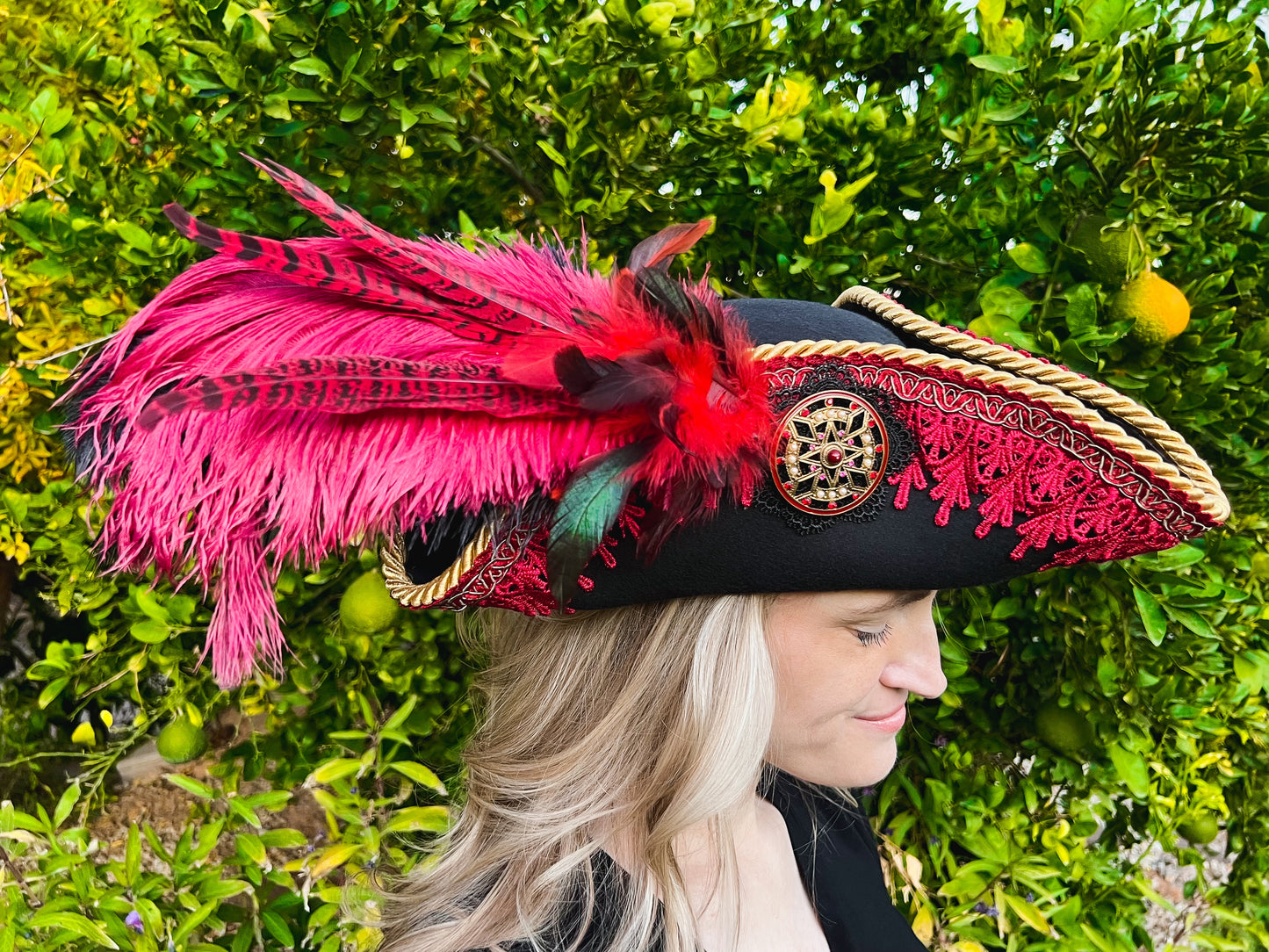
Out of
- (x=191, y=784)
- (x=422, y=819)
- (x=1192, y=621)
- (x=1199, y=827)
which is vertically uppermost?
(x=1192, y=621)

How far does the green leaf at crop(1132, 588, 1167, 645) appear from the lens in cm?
127

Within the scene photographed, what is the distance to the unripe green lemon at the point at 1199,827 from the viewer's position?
1669mm

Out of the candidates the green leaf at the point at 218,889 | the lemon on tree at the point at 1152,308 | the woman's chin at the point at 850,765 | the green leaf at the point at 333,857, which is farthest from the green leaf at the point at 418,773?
the lemon on tree at the point at 1152,308

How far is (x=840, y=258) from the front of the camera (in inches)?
56.7

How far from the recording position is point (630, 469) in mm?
855

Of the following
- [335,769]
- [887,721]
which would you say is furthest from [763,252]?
→ [335,769]

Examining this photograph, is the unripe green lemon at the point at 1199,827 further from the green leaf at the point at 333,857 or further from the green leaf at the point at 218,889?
the green leaf at the point at 218,889

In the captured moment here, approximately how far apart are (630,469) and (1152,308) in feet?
2.85

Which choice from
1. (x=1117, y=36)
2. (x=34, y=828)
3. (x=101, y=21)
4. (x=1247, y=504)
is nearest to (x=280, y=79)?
(x=101, y=21)

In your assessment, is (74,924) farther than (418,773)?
No

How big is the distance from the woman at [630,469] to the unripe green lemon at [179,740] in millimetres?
807

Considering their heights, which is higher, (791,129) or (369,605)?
(791,129)

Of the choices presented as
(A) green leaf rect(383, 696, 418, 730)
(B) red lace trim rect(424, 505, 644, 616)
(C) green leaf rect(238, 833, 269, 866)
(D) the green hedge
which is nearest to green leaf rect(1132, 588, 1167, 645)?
(D) the green hedge

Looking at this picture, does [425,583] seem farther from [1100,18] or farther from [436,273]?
[1100,18]
